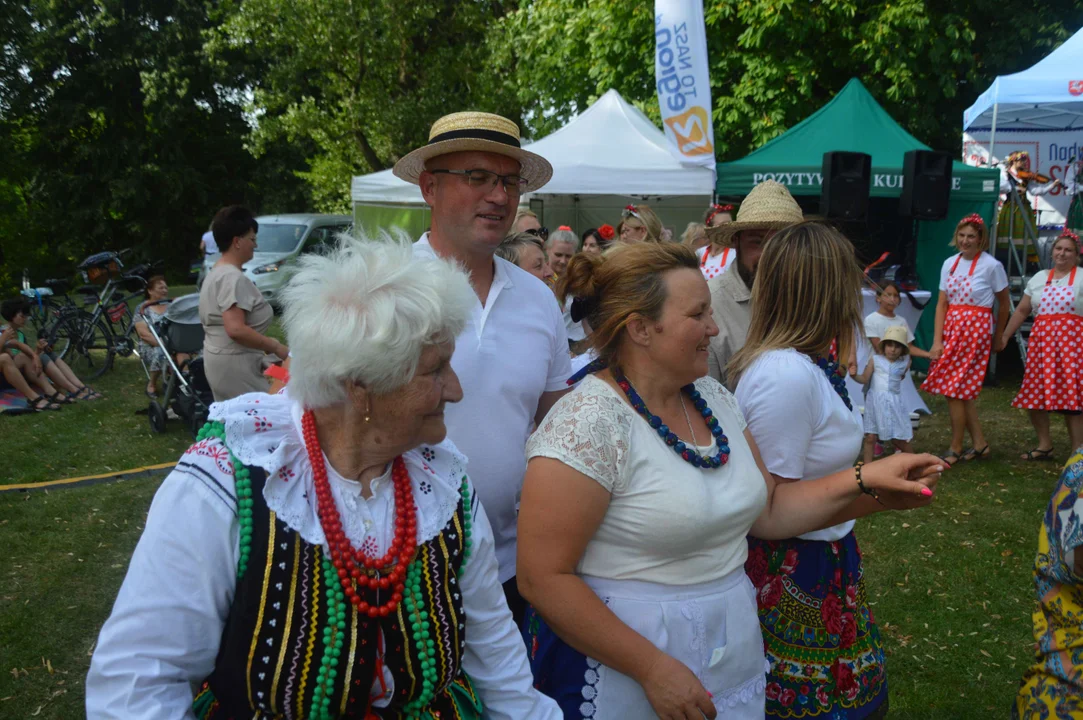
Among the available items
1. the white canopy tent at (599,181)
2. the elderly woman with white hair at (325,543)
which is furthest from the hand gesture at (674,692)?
the white canopy tent at (599,181)

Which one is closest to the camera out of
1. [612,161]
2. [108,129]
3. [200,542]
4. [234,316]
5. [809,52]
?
[200,542]

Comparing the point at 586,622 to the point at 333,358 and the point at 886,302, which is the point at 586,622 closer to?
the point at 333,358

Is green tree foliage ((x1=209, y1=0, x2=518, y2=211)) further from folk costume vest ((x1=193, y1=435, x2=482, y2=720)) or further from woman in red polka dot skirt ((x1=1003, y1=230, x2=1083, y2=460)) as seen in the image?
folk costume vest ((x1=193, y1=435, x2=482, y2=720))

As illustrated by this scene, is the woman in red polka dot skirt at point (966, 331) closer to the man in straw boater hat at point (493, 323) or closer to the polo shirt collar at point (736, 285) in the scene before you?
the polo shirt collar at point (736, 285)

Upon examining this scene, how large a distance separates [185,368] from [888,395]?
19.7 ft

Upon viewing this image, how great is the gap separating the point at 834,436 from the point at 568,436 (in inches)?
33.5

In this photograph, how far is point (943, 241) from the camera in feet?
37.0

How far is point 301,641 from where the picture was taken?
147 centimetres

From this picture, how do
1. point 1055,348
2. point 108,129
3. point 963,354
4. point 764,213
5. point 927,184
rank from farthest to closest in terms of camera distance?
point 108,129 < point 927,184 < point 963,354 < point 1055,348 < point 764,213

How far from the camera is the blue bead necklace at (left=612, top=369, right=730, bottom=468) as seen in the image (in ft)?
6.70

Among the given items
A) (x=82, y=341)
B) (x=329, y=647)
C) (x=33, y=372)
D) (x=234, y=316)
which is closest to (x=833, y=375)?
(x=329, y=647)

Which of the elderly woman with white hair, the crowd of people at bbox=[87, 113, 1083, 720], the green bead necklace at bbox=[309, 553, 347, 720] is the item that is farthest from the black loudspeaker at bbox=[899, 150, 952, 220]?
the green bead necklace at bbox=[309, 553, 347, 720]

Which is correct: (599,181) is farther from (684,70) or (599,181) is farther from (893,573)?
(893,573)

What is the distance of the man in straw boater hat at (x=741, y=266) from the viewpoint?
304 cm
